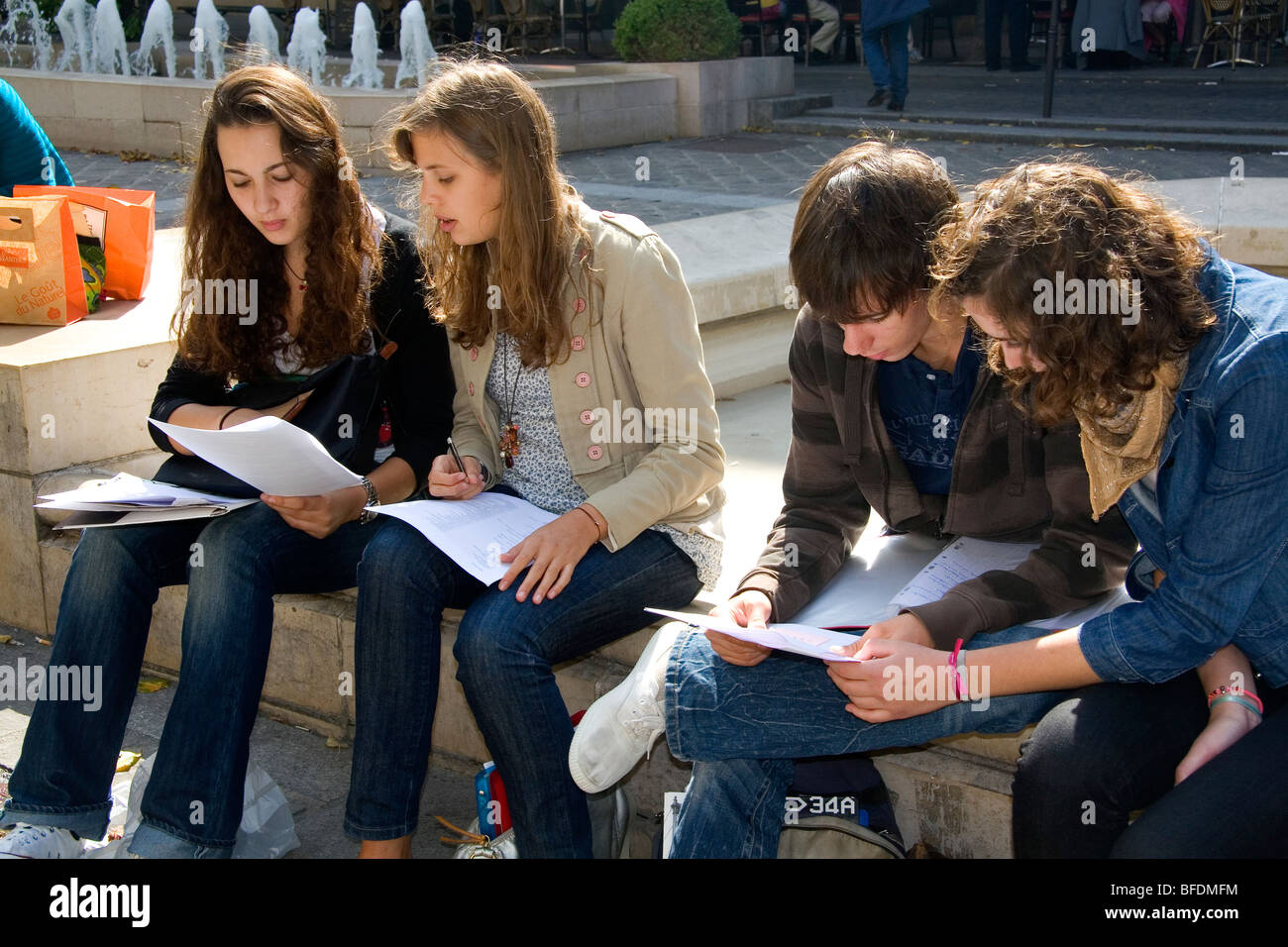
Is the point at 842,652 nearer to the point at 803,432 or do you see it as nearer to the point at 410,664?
the point at 803,432

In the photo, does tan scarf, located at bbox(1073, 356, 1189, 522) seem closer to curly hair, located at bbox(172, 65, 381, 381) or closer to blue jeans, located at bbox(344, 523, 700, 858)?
blue jeans, located at bbox(344, 523, 700, 858)

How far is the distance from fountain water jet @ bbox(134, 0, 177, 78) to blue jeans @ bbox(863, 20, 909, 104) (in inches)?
245

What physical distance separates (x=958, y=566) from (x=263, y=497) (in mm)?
1394

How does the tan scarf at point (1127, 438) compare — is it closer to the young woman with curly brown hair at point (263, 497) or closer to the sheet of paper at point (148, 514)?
the young woman with curly brown hair at point (263, 497)

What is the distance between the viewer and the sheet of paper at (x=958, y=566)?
247cm

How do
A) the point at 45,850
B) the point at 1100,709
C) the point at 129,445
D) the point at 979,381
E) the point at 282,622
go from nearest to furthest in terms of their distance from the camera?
the point at 1100,709 < the point at 979,381 < the point at 45,850 < the point at 282,622 < the point at 129,445

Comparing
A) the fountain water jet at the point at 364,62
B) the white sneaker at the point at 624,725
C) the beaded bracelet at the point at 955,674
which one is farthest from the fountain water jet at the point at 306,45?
→ the beaded bracelet at the point at 955,674

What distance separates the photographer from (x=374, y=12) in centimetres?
1812

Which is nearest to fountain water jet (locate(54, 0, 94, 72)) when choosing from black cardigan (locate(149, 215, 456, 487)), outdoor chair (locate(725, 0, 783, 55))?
outdoor chair (locate(725, 0, 783, 55))

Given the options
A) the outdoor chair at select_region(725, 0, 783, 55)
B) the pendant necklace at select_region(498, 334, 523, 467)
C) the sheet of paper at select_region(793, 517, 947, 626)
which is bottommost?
the sheet of paper at select_region(793, 517, 947, 626)

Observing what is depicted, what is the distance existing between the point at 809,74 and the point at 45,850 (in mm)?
14872

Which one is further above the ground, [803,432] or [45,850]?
[803,432]

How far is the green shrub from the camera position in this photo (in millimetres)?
11055

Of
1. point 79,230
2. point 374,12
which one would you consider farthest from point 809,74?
point 79,230
